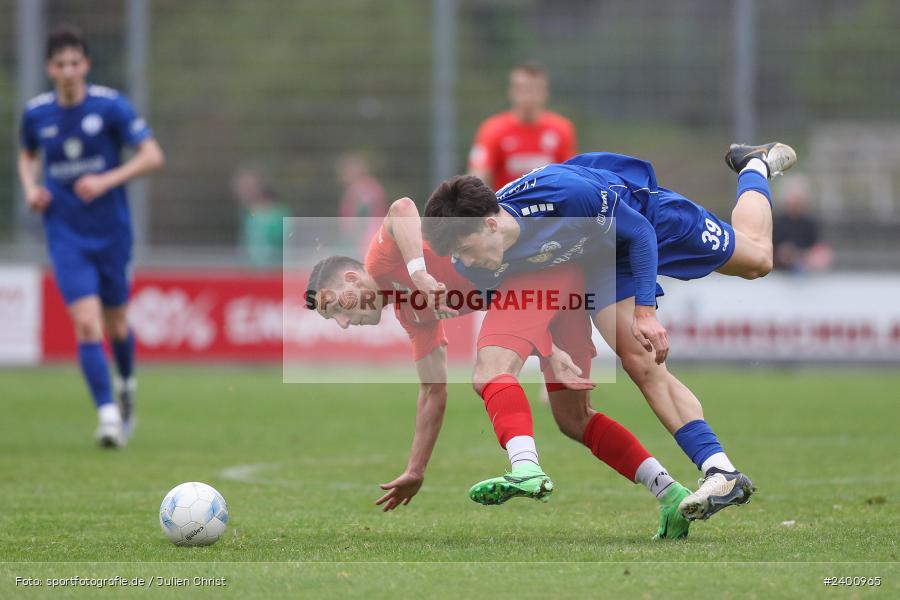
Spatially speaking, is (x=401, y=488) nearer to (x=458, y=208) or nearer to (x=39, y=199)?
(x=458, y=208)

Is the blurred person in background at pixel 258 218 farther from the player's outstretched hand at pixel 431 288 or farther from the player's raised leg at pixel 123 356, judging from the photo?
the player's outstretched hand at pixel 431 288

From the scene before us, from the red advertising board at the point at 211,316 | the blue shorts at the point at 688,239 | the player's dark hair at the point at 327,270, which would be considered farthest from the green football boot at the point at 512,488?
the red advertising board at the point at 211,316

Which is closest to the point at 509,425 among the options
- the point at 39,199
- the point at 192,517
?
the point at 192,517

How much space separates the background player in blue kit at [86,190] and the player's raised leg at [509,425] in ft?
14.3

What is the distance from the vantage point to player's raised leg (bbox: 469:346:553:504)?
A: 5133 millimetres

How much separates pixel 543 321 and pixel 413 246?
0.62 meters

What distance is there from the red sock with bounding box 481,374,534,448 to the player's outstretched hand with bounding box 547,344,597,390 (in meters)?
0.32

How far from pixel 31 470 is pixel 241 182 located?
10.7m

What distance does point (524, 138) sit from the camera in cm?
1140

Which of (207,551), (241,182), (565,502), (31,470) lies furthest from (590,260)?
(241,182)

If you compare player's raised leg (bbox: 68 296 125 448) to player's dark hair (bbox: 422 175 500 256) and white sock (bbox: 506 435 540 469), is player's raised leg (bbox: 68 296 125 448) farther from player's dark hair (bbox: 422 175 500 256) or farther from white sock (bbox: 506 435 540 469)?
white sock (bbox: 506 435 540 469)

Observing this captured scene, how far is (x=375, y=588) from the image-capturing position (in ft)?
14.6

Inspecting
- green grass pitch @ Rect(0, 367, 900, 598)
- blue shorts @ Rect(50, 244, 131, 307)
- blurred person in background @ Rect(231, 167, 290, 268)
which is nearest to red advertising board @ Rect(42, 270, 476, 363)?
blurred person in background @ Rect(231, 167, 290, 268)

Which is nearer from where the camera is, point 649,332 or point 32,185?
point 649,332
